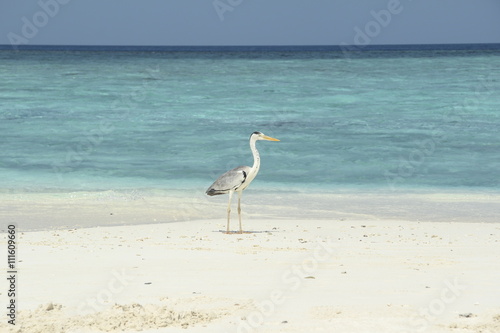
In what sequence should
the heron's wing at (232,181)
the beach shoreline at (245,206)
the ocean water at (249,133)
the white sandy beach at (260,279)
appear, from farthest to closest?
the ocean water at (249,133)
the beach shoreline at (245,206)
the heron's wing at (232,181)
the white sandy beach at (260,279)

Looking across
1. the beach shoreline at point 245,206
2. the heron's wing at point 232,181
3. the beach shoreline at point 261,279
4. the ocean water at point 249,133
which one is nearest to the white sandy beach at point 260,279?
the beach shoreline at point 261,279

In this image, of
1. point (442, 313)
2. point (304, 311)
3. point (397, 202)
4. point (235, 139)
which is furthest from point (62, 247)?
point (235, 139)

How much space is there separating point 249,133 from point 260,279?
17.6 m

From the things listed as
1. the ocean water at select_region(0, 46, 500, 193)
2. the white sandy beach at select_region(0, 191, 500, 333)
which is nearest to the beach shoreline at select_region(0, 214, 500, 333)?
the white sandy beach at select_region(0, 191, 500, 333)

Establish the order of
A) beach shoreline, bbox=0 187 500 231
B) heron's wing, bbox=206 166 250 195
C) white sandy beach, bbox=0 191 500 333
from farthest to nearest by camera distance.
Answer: beach shoreline, bbox=0 187 500 231 → heron's wing, bbox=206 166 250 195 → white sandy beach, bbox=0 191 500 333

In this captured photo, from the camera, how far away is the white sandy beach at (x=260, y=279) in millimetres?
6312

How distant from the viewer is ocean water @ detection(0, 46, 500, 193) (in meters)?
16.9

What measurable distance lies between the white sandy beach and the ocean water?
5.24 metres

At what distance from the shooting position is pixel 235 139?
77.3ft

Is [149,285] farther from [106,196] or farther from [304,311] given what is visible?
[106,196]

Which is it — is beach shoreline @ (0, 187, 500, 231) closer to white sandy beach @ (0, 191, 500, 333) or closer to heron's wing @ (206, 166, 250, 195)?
white sandy beach @ (0, 191, 500, 333)

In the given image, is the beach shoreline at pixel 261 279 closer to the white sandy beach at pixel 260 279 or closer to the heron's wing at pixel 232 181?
the white sandy beach at pixel 260 279

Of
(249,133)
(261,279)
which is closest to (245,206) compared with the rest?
(261,279)

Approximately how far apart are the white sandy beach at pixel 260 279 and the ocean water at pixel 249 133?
5238mm
